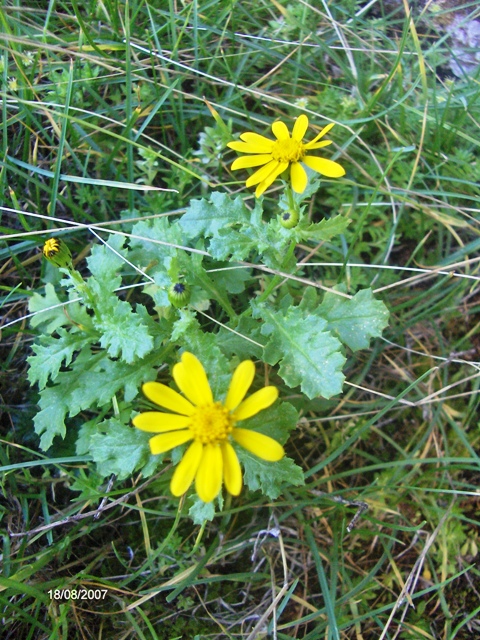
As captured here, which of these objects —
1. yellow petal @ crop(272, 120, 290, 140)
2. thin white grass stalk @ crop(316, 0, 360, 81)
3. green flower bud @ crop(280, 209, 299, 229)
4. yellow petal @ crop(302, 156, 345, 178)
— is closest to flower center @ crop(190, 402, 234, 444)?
green flower bud @ crop(280, 209, 299, 229)

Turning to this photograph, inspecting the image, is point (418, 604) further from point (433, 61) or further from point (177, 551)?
point (433, 61)

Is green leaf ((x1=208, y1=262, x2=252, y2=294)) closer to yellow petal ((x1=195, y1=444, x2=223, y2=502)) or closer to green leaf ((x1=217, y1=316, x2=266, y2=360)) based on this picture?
green leaf ((x1=217, y1=316, x2=266, y2=360))

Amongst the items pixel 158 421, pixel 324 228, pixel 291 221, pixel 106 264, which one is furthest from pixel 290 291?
pixel 158 421

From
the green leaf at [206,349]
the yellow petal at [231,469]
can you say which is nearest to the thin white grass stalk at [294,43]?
the green leaf at [206,349]

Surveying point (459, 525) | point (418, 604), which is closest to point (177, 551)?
point (418, 604)

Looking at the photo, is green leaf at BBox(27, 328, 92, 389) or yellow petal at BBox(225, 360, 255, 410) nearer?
yellow petal at BBox(225, 360, 255, 410)

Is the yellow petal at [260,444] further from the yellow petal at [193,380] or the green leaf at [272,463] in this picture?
the green leaf at [272,463]

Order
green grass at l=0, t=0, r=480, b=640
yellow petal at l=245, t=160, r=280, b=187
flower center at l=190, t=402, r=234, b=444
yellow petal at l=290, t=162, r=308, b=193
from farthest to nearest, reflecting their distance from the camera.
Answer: green grass at l=0, t=0, r=480, b=640
yellow petal at l=245, t=160, r=280, b=187
yellow petal at l=290, t=162, r=308, b=193
flower center at l=190, t=402, r=234, b=444
